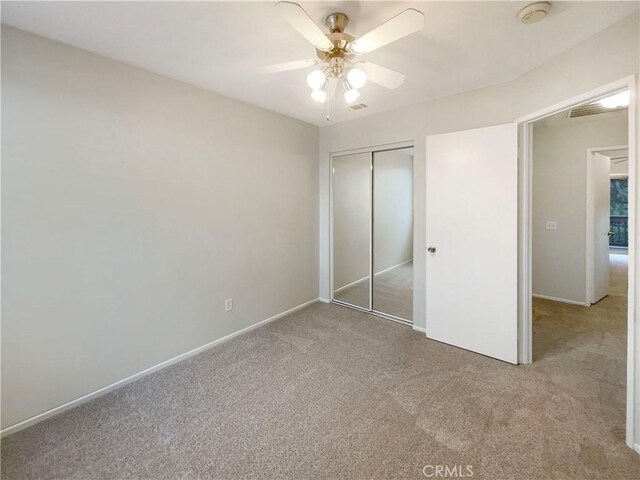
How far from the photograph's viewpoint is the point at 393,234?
386cm

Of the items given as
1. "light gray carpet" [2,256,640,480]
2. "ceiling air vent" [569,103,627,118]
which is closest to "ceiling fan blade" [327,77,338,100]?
"light gray carpet" [2,256,640,480]

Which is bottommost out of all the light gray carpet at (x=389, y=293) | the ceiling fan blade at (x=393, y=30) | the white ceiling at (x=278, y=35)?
the light gray carpet at (x=389, y=293)

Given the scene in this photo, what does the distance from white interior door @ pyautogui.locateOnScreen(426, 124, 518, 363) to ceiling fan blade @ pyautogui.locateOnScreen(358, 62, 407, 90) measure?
118 centimetres

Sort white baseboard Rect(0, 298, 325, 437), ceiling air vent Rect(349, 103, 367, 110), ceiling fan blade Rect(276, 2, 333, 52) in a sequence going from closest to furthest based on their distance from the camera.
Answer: ceiling fan blade Rect(276, 2, 333, 52) < white baseboard Rect(0, 298, 325, 437) < ceiling air vent Rect(349, 103, 367, 110)

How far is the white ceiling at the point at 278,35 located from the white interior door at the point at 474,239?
59 cm

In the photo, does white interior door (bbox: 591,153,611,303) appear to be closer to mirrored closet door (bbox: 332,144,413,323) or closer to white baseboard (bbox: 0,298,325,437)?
mirrored closet door (bbox: 332,144,413,323)

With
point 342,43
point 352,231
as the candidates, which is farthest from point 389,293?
point 342,43

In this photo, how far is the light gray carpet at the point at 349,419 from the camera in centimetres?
152

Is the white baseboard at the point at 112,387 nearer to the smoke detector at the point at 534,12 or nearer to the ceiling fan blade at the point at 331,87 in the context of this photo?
the ceiling fan blade at the point at 331,87

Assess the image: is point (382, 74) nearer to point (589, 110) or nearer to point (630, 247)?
point (630, 247)

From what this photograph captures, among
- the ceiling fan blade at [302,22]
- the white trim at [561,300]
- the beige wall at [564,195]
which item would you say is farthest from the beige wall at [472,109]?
the white trim at [561,300]

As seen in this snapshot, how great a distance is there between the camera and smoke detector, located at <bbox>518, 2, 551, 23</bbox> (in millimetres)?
1523

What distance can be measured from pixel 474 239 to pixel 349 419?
190 centimetres

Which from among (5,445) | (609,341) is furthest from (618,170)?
(5,445)
